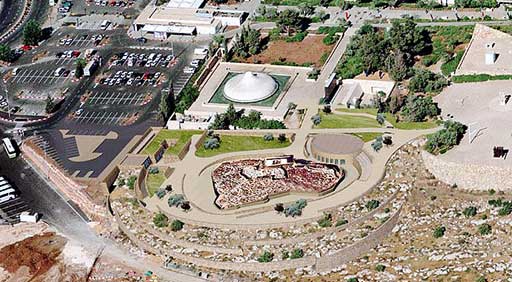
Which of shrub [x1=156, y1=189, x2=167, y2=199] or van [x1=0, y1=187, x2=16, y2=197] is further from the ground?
shrub [x1=156, y1=189, x2=167, y2=199]

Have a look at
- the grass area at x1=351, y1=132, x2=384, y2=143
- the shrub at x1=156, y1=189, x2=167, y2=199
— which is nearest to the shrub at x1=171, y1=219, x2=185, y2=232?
the shrub at x1=156, y1=189, x2=167, y2=199

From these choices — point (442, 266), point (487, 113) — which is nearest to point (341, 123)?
point (487, 113)

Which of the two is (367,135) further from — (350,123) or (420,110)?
(420,110)

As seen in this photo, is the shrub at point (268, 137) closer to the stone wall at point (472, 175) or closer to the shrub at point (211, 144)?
the shrub at point (211, 144)

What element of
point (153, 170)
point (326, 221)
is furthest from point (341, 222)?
point (153, 170)

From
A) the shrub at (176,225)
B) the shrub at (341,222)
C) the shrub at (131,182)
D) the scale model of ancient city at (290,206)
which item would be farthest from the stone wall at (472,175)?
the shrub at (131,182)

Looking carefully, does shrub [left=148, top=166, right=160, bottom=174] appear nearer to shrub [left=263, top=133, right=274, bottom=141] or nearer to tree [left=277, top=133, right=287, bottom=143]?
shrub [left=263, top=133, right=274, bottom=141]
